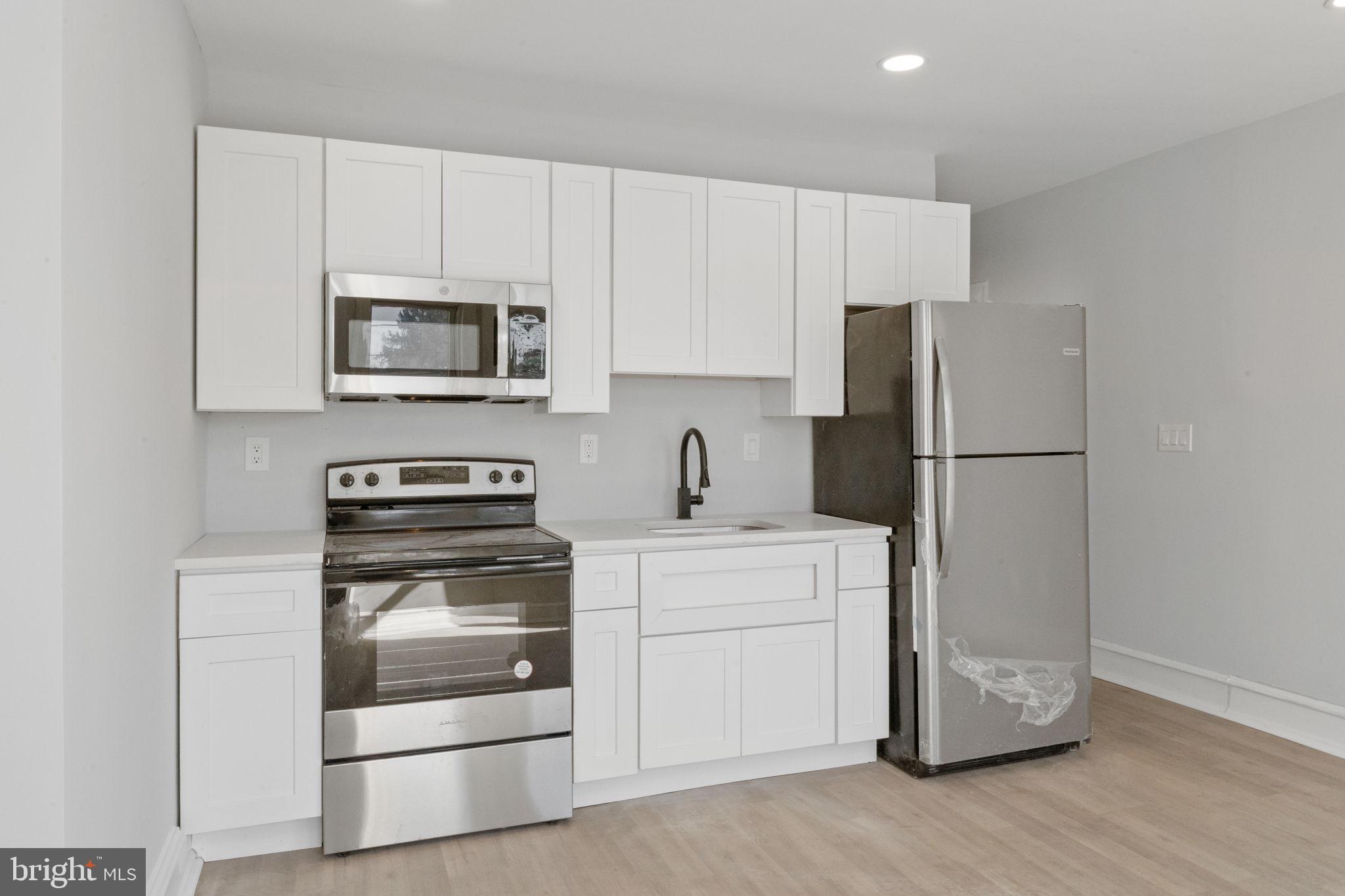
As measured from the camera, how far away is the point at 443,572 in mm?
2551

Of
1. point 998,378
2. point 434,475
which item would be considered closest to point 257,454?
point 434,475

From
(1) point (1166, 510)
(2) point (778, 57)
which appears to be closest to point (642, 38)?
(2) point (778, 57)

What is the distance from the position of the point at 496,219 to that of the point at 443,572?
3.91ft

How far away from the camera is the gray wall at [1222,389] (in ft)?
11.0

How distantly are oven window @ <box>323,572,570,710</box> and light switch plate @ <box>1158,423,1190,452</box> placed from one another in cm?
286

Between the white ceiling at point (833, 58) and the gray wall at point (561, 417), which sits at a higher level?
the white ceiling at point (833, 58)

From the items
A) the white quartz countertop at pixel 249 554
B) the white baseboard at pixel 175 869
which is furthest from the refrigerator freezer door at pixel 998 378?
the white baseboard at pixel 175 869

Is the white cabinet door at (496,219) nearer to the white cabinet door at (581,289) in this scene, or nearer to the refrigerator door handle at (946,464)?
Answer: the white cabinet door at (581,289)

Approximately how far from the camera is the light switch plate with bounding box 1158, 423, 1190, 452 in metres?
3.86

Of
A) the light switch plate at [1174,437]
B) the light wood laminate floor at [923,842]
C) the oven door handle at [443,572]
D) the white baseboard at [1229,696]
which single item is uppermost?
the light switch plate at [1174,437]

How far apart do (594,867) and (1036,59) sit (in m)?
2.89

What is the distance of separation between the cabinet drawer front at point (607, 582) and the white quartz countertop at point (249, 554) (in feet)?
2.51

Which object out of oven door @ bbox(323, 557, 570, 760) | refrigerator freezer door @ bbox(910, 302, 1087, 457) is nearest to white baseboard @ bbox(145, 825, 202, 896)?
oven door @ bbox(323, 557, 570, 760)

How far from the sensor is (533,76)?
120 inches
